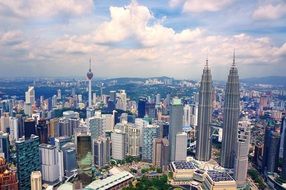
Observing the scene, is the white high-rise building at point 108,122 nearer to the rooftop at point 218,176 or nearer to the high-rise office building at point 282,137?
the rooftop at point 218,176

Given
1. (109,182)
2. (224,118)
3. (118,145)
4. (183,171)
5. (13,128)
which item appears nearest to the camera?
(109,182)

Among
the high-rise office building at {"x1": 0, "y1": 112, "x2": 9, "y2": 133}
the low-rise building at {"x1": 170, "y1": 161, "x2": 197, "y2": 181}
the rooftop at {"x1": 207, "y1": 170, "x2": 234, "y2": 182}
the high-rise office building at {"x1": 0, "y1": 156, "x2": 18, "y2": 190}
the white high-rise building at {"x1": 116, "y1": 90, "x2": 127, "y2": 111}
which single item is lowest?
the low-rise building at {"x1": 170, "y1": 161, "x2": 197, "y2": 181}

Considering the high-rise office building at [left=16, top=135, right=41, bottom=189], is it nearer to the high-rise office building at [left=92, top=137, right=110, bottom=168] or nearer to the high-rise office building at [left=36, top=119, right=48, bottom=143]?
the high-rise office building at [left=92, top=137, right=110, bottom=168]

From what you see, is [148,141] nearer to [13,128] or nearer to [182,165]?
[182,165]

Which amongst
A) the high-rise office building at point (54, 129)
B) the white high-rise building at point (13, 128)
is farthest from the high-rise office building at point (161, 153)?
the white high-rise building at point (13, 128)

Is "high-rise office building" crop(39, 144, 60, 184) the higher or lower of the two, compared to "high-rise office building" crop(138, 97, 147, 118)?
lower

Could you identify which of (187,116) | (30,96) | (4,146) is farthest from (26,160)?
(187,116)

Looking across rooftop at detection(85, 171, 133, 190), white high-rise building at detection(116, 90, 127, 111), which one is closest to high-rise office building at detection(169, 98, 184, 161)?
rooftop at detection(85, 171, 133, 190)

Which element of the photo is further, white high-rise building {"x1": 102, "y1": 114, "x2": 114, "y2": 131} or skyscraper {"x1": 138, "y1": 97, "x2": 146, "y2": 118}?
skyscraper {"x1": 138, "y1": 97, "x2": 146, "y2": 118}
